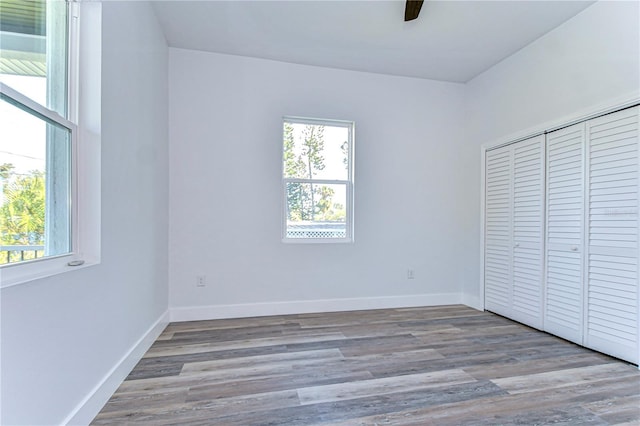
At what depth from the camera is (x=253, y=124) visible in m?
3.30

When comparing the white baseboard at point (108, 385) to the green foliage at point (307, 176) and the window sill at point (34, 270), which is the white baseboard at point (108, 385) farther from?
the green foliage at point (307, 176)

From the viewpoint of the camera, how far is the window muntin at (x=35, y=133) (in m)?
1.14

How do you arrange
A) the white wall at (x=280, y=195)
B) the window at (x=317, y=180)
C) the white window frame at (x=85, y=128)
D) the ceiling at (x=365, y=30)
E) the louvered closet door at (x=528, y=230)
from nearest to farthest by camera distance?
the white window frame at (x=85, y=128) < the ceiling at (x=365, y=30) < the louvered closet door at (x=528, y=230) < the white wall at (x=280, y=195) < the window at (x=317, y=180)

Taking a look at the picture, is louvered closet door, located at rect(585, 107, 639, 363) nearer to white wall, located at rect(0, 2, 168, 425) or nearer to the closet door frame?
the closet door frame

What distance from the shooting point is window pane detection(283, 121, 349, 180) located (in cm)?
345

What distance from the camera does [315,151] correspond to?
3516 mm

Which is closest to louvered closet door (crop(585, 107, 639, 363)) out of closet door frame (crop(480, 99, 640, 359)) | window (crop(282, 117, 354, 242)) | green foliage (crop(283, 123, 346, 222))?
closet door frame (crop(480, 99, 640, 359))

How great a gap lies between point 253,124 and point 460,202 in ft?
9.00

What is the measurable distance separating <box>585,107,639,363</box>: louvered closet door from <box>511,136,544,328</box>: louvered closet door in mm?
446

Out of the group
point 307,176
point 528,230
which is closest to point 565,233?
point 528,230

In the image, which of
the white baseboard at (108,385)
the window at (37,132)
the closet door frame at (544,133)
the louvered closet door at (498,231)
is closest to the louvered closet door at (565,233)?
the closet door frame at (544,133)

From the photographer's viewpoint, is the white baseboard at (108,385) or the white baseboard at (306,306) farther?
the white baseboard at (306,306)

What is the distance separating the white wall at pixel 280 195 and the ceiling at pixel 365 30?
0.26 m

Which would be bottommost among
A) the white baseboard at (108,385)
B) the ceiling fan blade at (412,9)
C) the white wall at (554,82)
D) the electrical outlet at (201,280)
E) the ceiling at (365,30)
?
the white baseboard at (108,385)
